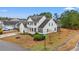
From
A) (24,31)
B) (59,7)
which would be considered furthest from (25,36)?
(59,7)

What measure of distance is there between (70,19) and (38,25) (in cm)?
29

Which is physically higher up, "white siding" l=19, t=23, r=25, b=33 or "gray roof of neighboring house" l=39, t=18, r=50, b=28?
"gray roof of neighboring house" l=39, t=18, r=50, b=28

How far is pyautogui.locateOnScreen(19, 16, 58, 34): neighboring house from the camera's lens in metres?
2.41

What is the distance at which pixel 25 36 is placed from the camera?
7.95 feet

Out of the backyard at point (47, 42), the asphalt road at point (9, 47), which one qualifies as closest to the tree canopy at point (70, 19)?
the backyard at point (47, 42)

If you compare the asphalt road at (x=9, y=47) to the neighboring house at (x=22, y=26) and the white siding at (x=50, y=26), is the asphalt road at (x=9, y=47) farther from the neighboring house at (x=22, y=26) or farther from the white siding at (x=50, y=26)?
the white siding at (x=50, y=26)

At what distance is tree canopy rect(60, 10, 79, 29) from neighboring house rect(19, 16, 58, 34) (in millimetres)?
83

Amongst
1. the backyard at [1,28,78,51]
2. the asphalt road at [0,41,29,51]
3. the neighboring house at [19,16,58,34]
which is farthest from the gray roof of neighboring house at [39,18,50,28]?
the asphalt road at [0,41,29,51]

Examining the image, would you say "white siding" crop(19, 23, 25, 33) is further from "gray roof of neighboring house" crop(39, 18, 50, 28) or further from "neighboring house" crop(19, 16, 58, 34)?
"gray roof of neighboring house" crop(39, 18, 50, 28)

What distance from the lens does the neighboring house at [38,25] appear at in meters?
2.41

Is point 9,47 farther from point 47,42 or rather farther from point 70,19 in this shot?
point 70,19

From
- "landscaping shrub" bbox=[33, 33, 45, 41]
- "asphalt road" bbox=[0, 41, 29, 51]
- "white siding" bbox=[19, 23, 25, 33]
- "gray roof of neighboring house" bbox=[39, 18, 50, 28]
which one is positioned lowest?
"asphalt road" bbox=[0, 41, 29, 51]

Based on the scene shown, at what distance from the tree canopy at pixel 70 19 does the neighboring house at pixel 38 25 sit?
8 centimetres
